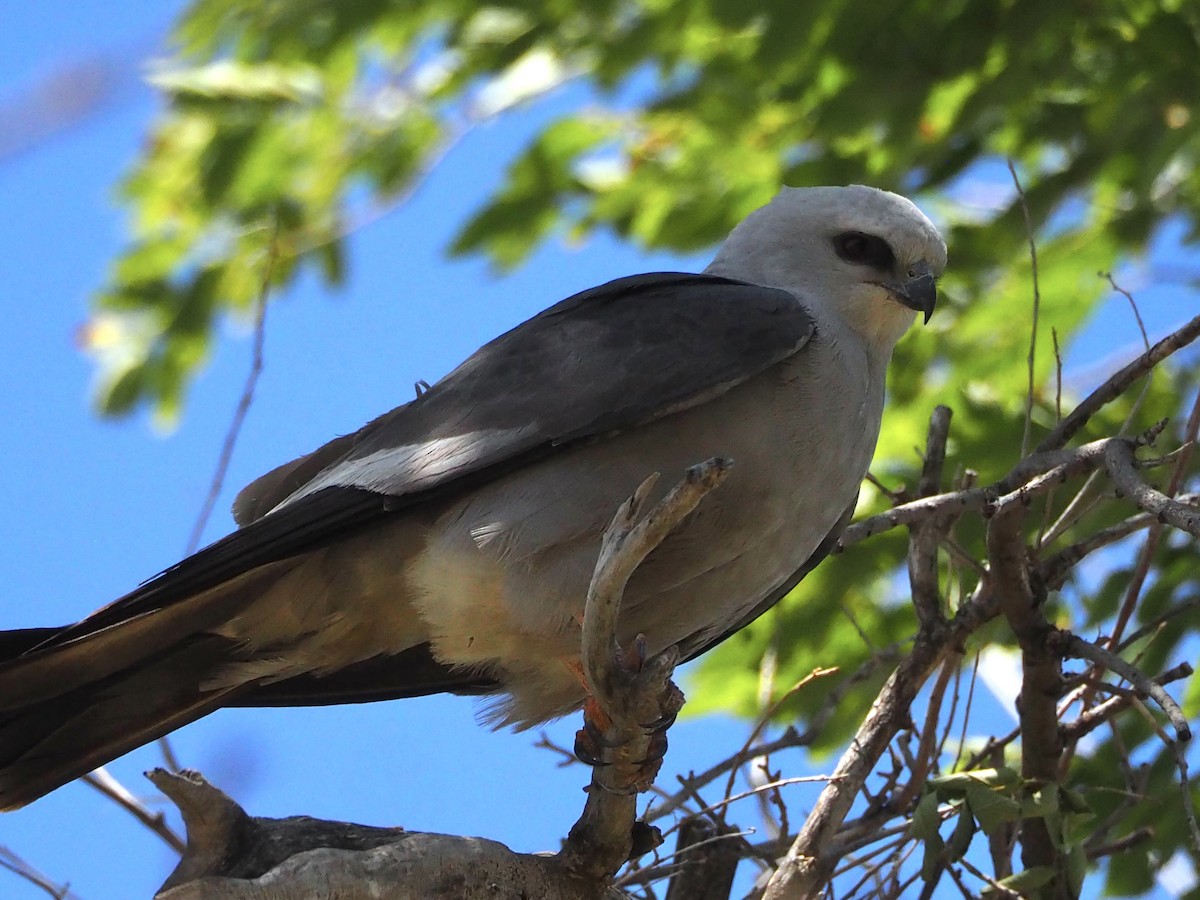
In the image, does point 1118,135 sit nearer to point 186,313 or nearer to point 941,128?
point 941,128

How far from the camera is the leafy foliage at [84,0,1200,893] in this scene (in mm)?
4758

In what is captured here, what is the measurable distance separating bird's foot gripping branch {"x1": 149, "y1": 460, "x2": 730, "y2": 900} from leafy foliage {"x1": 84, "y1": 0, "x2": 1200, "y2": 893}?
1.15 meters

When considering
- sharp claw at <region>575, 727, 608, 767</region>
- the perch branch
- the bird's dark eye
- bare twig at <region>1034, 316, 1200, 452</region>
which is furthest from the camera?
the bird's dark eye


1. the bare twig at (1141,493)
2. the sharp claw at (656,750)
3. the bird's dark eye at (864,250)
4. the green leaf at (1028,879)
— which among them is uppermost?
the bird's dark eye at (864,250)

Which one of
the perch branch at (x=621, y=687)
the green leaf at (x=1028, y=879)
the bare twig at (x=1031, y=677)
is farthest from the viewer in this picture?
the bare twig at (x=1031, y=677)

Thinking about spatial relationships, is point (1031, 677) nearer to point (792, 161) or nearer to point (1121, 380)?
point (1121, 380)

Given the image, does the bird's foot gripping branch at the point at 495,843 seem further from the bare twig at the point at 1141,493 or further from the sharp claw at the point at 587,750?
the bare twig at the point at 1141,493

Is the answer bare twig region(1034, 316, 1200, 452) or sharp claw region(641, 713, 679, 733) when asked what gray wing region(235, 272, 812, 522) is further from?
sharp claw region(641, 713, 679, 733)

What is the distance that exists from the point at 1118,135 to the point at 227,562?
3070mm

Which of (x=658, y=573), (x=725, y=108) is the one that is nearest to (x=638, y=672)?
(x=658, y=573)

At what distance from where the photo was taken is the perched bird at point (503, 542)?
385 centimetres

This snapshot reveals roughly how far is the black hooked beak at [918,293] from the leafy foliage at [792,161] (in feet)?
1.37

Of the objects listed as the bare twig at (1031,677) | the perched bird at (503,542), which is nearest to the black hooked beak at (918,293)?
the perched bird at (503,542)

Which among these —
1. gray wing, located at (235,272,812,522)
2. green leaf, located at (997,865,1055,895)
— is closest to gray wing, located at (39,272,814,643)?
gray wing, located at (235,272,812,522)
